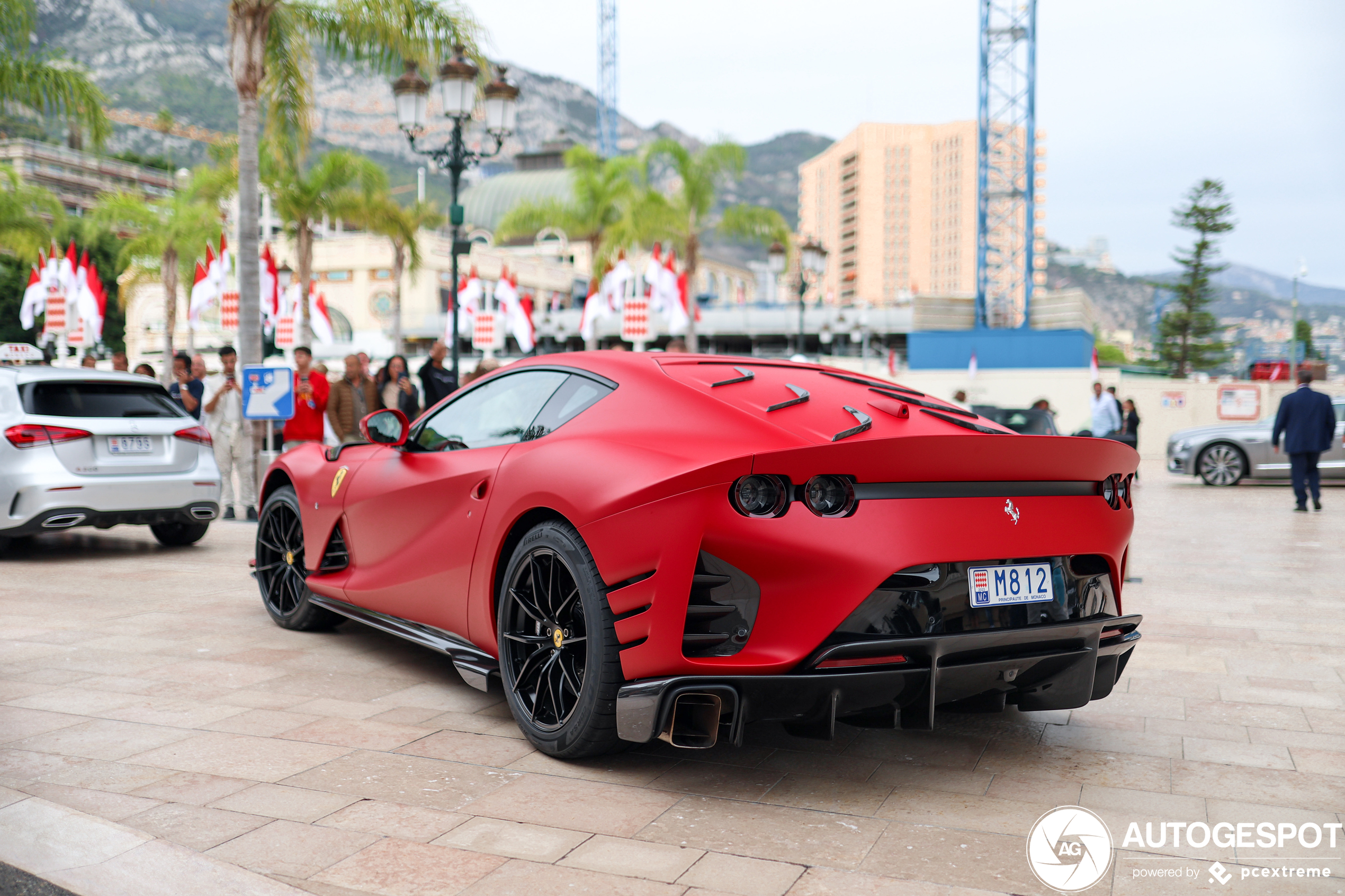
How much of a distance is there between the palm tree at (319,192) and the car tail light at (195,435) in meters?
26.6

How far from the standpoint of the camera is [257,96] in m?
15.0

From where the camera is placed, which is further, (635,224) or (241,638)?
(635,224)

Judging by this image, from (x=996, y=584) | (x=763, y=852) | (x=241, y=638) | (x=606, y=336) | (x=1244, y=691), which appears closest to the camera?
(x=763, y=852)

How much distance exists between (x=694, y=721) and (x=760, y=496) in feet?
2.29

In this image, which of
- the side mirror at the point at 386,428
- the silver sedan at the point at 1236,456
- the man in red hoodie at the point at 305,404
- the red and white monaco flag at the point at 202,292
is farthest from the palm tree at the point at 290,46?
the silver sedan at the point at 1236,456

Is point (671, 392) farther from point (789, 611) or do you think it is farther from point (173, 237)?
point (173, 237)

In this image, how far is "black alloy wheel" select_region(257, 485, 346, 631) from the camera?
19.0ft

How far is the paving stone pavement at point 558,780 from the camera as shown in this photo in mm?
2805

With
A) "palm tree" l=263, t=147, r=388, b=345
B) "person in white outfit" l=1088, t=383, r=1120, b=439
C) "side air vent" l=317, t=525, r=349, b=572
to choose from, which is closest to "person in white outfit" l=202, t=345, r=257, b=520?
"side air vent" l=317, t=525, r=349, b=572

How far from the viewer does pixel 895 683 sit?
3152 millimetres

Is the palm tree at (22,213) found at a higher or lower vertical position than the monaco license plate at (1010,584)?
higher

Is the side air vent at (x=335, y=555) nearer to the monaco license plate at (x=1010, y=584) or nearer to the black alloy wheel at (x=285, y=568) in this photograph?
the black alloy wheel at (x=285, y=568)

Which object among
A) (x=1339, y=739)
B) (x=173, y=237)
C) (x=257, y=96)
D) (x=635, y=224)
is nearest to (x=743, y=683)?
(x=1339, y=739)

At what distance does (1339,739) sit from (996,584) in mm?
1833
